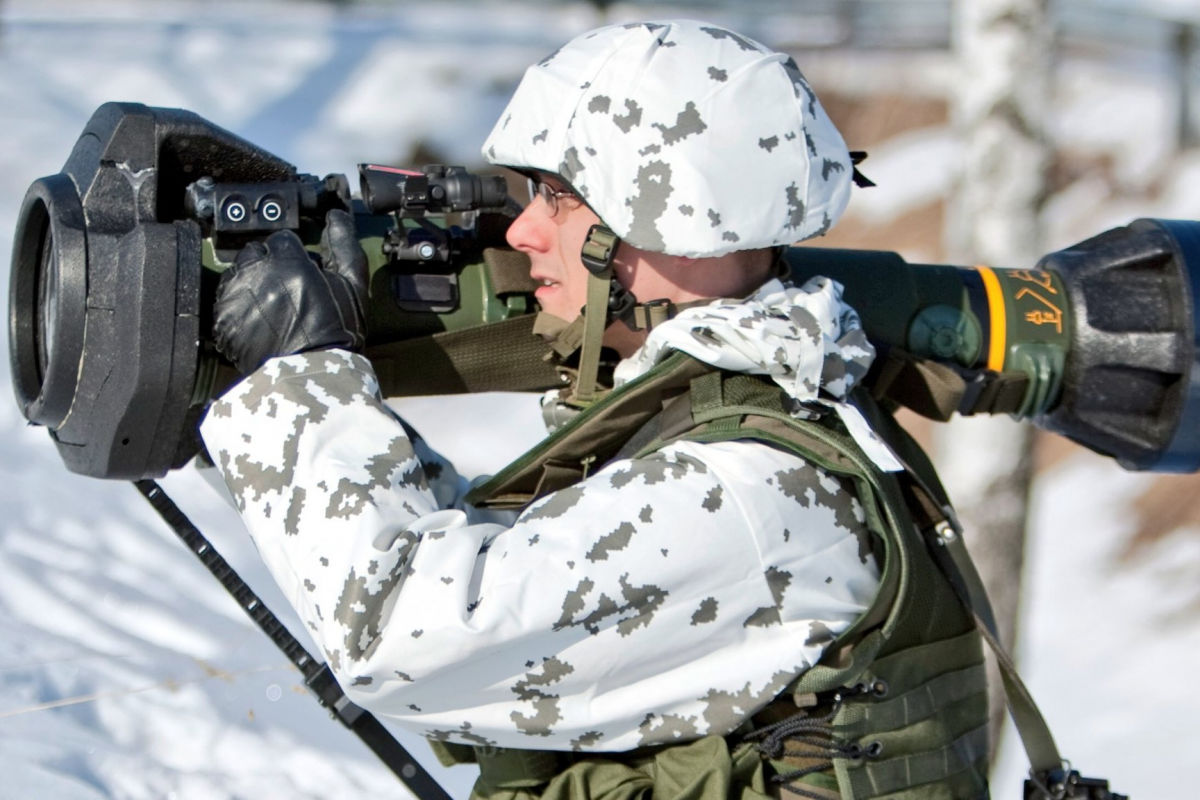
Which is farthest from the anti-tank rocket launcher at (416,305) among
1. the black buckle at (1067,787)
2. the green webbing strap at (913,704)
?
the black buckle at (1067,787)

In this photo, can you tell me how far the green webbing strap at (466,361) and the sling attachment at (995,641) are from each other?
57cm

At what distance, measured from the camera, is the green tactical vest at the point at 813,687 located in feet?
6.05

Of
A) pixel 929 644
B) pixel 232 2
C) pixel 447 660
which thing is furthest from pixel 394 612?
pixel 232 2

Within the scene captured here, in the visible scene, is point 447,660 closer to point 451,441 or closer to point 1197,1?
point 451,441

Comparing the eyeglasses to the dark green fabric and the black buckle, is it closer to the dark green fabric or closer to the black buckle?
the dark green fabric

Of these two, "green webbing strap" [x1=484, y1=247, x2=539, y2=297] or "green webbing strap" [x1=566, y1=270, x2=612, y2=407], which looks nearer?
"green webbing strap" [x1=566, y1=270, x2=612, y2=407]

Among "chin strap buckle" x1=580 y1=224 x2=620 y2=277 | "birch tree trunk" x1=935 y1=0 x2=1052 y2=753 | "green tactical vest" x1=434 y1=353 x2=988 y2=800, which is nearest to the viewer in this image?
"green tactical vest" x1=434 y1=353 x2=988 y2=800

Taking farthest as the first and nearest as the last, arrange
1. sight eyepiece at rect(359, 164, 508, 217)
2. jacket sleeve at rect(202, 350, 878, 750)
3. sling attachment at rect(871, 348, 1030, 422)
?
1. sling attachment at rect(871, 348, 1030, 422)
2. sight eyepiece at rect(359, 164, 508, 217)
3. jacket sleeve at rect(202, 350, 878, 750)

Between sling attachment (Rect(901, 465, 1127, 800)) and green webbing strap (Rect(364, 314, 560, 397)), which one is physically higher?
green webbing strap (Rect(364, 314, 560, 397))

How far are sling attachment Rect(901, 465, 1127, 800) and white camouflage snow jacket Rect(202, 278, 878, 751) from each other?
170 mm

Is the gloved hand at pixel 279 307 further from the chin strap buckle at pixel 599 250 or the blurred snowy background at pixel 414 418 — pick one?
the blurred snowy background at pixel 414 418

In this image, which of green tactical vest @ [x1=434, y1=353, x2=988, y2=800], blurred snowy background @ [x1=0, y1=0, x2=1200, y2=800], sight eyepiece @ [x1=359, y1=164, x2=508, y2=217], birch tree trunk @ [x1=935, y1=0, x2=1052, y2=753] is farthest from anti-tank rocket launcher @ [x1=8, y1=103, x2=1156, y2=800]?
birch tree trunk @ [x1=935, y1=0, x2=1052, y2=753]

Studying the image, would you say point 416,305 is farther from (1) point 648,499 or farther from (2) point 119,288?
(1) point 648,499

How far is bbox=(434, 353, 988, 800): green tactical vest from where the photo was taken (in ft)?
6.05
